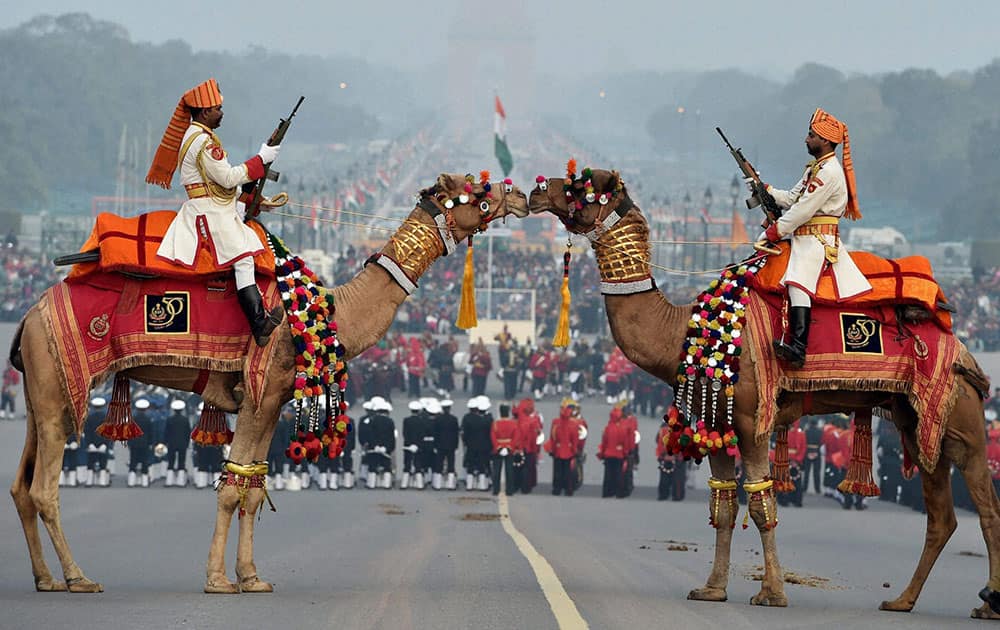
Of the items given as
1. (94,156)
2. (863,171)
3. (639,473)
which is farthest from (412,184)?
(639,473)

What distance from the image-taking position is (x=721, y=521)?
13484 millimetres

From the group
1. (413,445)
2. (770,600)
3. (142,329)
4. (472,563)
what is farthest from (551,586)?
(413,445)

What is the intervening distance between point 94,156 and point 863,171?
64013 mm

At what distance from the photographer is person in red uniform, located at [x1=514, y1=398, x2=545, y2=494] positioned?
95.0 ft

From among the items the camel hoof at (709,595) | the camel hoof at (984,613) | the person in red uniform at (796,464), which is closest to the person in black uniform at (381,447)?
the person in red uniform at (796,464)

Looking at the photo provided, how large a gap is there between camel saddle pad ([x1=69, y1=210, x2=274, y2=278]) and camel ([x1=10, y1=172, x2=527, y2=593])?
0.64 metres

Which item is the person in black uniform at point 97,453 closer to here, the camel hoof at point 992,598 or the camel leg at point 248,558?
the camel leg at point 248,558

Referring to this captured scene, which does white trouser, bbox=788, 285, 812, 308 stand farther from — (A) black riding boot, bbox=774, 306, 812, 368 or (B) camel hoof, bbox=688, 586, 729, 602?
(B) camel hoof, bbox=688, 586, 729, 602

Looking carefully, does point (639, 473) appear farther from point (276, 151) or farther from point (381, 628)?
point (381, 628)

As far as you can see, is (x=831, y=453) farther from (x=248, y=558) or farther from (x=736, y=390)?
(x=248, y=558)

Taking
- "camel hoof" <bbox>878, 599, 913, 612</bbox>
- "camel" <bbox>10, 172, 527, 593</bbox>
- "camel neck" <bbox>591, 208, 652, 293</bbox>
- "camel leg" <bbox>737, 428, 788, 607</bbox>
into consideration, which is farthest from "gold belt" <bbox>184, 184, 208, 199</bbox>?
"camel hoof" <bbox>878, 599, 913, 612</bbox>

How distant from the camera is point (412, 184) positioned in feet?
458

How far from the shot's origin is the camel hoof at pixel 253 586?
12.7m

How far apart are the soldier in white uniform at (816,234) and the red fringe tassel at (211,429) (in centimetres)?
470
